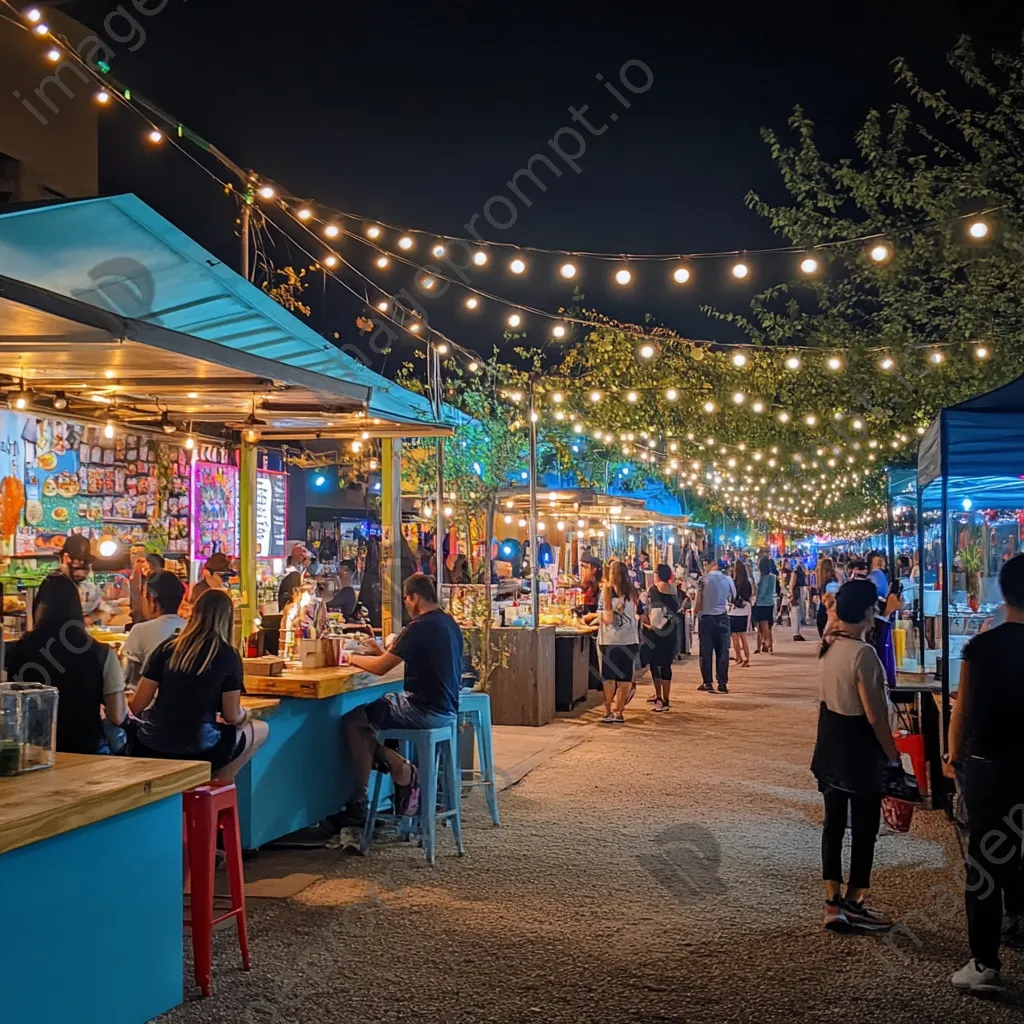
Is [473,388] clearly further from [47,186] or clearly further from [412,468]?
[47,186]

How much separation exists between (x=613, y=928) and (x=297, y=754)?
2.42 m

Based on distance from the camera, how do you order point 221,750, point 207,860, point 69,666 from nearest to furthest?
point 207,860
point 69,666
point 221,750

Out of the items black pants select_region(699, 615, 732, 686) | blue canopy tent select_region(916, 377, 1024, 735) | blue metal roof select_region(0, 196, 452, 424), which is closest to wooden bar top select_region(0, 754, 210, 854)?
blue metal roof select_region(0, 196, 452, 424)

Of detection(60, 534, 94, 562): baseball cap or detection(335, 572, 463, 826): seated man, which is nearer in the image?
detection(335, 572, 463, 826): seated man

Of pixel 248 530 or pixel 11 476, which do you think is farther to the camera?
pixel 248 530

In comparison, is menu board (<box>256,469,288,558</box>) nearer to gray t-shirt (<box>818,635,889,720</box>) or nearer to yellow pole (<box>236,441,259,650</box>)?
yellow pole (<box>236,441,259,650</box>)

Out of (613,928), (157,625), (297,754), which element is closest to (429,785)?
(297,754)

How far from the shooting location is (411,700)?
6.78 meters

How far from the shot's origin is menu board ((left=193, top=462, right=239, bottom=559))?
9.23m

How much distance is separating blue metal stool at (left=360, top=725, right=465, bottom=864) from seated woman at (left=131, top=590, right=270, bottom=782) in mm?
1330

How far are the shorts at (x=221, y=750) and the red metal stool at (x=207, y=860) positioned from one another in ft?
1.81

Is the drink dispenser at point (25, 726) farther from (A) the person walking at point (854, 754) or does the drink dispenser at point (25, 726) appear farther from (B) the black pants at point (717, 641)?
(B) the black pants at point (717, 641)

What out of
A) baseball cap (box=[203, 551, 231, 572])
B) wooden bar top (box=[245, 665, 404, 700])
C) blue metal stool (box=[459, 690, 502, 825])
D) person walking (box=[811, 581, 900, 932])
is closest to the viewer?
person walking (box=[811, 581, 900, 932])

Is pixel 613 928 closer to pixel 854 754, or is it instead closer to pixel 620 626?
pixel 854 754
